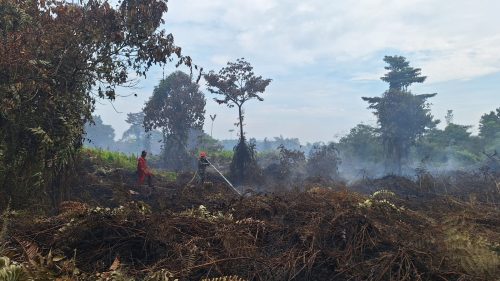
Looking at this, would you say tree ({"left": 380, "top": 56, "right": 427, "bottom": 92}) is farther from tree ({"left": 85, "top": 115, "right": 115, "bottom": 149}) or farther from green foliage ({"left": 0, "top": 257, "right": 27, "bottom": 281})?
tree ({"left": 85, "top": 115, "right": 115, "bottom": 149})

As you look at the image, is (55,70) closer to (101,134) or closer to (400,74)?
(400,74)

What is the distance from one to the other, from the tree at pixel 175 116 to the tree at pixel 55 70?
1844 cm

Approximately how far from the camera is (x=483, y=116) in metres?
33.1

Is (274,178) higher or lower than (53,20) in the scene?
lower

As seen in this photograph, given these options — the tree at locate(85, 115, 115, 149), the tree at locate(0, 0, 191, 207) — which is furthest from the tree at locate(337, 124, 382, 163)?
the tree at locate(85, 115, 115, 149)

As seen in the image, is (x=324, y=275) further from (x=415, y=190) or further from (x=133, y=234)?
(x=415, y=190)

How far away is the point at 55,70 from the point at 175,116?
801 inches

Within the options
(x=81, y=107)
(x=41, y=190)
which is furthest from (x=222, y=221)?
(x=81, y=107)

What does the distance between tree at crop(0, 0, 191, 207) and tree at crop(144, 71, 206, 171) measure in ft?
60.5

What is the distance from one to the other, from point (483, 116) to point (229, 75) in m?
24.5

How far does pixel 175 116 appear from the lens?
27938 millimetres

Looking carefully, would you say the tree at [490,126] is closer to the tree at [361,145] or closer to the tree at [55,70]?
the tree at [361,145]

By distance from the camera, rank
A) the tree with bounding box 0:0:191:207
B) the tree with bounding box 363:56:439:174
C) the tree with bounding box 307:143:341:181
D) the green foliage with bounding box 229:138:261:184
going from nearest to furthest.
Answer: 1. the tree with bounding box 0:0:191:207
2. the green foliage with bounding box 229:138:261:184
3. the tree with bounding box 307:143:341:181
4. the tree with bounding box 363:56:439:174

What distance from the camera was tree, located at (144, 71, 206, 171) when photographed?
2769cm
